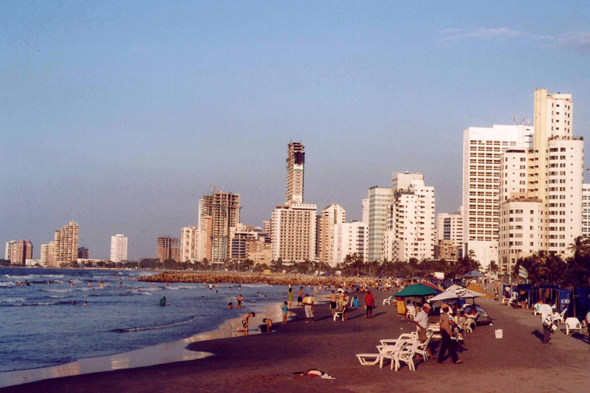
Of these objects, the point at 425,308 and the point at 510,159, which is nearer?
the point at 425,308

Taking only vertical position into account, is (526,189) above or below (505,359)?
above

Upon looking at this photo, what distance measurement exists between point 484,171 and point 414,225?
2502 cm

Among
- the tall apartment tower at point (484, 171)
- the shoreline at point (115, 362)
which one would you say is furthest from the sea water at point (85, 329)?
the tall apartment tower at point (484, 171)

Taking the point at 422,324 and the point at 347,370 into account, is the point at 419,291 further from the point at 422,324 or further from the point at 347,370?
the point at 347,370

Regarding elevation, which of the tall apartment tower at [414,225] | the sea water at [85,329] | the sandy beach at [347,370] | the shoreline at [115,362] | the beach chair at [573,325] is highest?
the tall apartment tower at [414,225]

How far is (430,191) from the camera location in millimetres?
182250

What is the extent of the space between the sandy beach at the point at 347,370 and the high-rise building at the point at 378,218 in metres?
170

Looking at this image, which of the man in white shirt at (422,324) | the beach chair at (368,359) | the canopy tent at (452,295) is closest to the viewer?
the beach chair at (368,359)

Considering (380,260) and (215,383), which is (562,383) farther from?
(380,260)

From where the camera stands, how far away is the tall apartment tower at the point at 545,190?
376 ft

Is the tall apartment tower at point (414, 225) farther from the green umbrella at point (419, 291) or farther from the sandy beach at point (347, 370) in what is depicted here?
the sandy beach at point (347, 370)

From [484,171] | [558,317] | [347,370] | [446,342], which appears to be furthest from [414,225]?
[347,370]

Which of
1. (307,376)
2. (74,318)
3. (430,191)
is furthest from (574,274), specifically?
(430,191)

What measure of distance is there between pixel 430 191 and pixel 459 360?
168 meters
